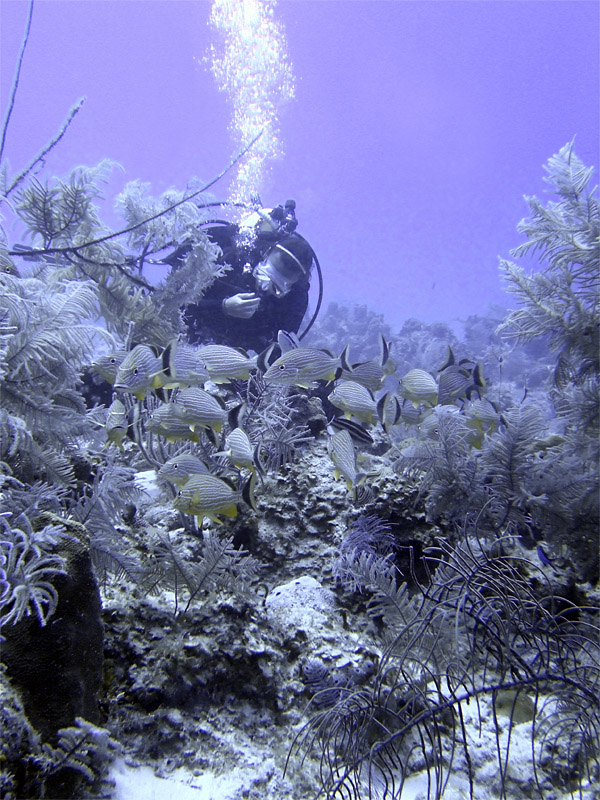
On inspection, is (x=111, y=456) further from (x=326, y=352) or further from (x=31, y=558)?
(x=326, y=352)

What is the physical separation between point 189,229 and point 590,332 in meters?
5.23

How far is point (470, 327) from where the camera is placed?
2677cm

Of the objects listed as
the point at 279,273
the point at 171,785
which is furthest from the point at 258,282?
the point at 171,785

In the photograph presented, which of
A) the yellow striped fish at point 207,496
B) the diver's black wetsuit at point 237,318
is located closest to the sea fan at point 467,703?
the yellow striped fish at point 207,496

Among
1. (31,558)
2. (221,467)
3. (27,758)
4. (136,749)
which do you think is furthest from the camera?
(221,467)

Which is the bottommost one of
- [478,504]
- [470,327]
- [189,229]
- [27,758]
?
[27,758]

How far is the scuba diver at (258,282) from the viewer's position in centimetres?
764

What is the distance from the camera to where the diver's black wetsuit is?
7.62 m

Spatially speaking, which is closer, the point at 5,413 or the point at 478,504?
the point at 5,413

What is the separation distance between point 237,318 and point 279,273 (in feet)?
3.67

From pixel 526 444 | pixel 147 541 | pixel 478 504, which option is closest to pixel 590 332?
→ pixel 526 444

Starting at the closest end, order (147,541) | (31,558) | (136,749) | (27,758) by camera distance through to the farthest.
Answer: (27,758)
(31,558)
(136,749)
(147,541)

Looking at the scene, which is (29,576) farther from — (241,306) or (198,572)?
(241,306)

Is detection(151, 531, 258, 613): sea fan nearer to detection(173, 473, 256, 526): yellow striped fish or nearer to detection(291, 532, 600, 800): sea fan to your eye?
detection(173, 473, 256, 526): yellow striped fish
